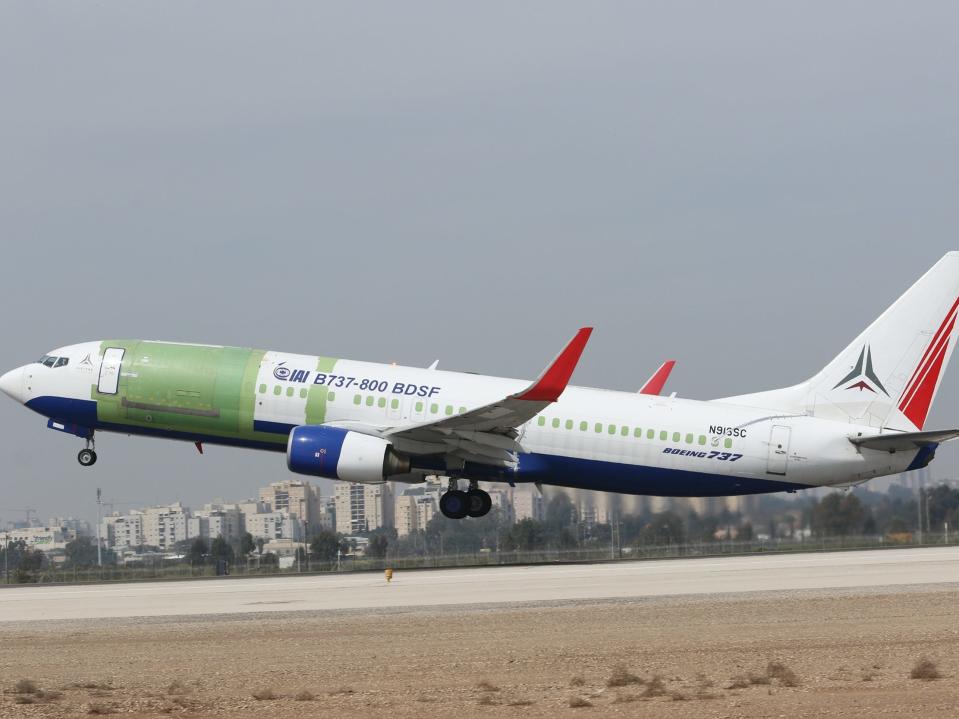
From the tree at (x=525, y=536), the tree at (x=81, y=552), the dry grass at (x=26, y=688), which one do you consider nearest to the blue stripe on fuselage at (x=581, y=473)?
the tree at (x=525, y=536)

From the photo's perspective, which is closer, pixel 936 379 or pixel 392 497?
pixel 936 379

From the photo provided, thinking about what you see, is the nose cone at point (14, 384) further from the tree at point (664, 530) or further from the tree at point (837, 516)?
the tree at point (837, 516)

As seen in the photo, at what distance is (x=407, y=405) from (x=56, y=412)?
10.6 metres

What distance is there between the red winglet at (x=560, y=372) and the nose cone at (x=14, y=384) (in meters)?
15.9

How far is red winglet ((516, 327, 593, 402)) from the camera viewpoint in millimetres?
34188

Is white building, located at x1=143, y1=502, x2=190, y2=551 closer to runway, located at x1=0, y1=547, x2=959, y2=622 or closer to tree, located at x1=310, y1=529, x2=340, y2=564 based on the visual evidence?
tree, located at x1=310, y1=529, x2=340, y2=564

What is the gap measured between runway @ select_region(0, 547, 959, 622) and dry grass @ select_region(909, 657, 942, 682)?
1039 centimetres

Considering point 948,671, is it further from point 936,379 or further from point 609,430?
point 936,379

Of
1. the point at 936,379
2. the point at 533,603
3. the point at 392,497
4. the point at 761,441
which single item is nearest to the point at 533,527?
the point at 392,497

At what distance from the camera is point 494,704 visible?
1591 cm

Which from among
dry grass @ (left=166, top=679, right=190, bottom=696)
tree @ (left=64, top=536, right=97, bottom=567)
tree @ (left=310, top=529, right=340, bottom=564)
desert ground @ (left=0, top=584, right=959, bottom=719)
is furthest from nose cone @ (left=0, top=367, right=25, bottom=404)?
dry grass @ (left=166, top=679, right=190, bottom=696)

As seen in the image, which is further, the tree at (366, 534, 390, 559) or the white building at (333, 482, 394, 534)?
the white building at (333, 482, 394, 534)

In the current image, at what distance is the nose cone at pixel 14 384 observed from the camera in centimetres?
4028

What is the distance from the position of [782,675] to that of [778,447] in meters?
21.2
